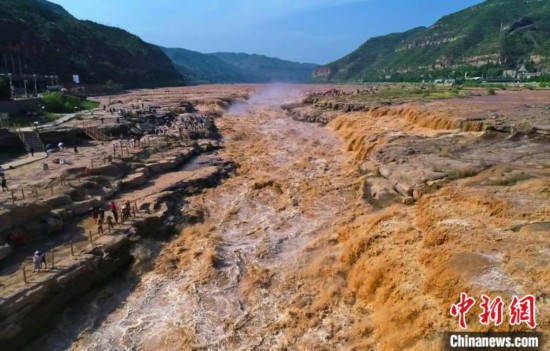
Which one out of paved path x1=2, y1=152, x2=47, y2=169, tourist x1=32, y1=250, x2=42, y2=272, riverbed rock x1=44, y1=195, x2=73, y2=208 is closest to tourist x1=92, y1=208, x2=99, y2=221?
riverbed rock x1=44, y1=195, x2=73, y2=208

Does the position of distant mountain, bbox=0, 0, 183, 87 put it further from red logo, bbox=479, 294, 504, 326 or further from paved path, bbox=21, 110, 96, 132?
→ red logo, bbox=479, 294, 504, 326

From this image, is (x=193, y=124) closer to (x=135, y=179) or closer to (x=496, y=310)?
(x=135, y=179)

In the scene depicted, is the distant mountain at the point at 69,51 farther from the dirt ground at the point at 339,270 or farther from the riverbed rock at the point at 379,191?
the riverbed rock at the point at 379,191

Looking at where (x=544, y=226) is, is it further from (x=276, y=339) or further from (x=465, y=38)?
(x=465, y=38)

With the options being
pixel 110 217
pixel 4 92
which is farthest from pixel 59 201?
pixel 4 92

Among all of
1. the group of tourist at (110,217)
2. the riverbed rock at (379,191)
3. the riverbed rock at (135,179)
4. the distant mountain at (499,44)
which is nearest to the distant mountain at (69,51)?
the riverbed rock at (135,179)

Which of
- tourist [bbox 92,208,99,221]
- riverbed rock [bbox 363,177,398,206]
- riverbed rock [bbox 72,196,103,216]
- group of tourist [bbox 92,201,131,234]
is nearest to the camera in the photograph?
group of tourist [bbox 92,201,131,234]
